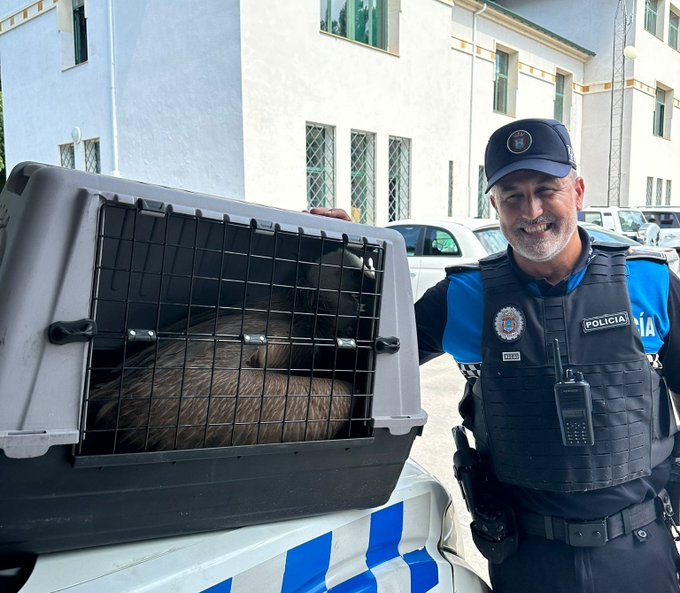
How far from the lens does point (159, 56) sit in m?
10.7

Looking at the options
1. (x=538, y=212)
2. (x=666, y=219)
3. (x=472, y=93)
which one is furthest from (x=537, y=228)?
(x=666, y=219)

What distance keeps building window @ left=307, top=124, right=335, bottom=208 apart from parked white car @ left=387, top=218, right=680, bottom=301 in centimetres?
366

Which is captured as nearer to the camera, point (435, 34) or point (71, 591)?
point (71, 591)

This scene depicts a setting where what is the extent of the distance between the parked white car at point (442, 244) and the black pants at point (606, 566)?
515 centimetres

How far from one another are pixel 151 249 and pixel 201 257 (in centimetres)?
10

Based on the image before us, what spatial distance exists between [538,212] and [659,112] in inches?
987

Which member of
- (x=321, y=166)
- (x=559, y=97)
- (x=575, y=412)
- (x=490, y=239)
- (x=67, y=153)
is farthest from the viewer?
(x=559, y=97)

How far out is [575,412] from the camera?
5.32ft

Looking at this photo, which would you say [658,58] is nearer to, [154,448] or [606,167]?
[606,167]

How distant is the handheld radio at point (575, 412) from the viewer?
162 centimetres

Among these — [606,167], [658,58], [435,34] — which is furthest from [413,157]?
[658,58]

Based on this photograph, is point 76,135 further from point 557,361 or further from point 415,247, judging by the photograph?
point 557,361

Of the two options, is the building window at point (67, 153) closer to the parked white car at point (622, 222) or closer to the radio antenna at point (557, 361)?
the parked white car at point (622, 222)

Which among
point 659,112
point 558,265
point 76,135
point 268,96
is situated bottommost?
point 558,265
